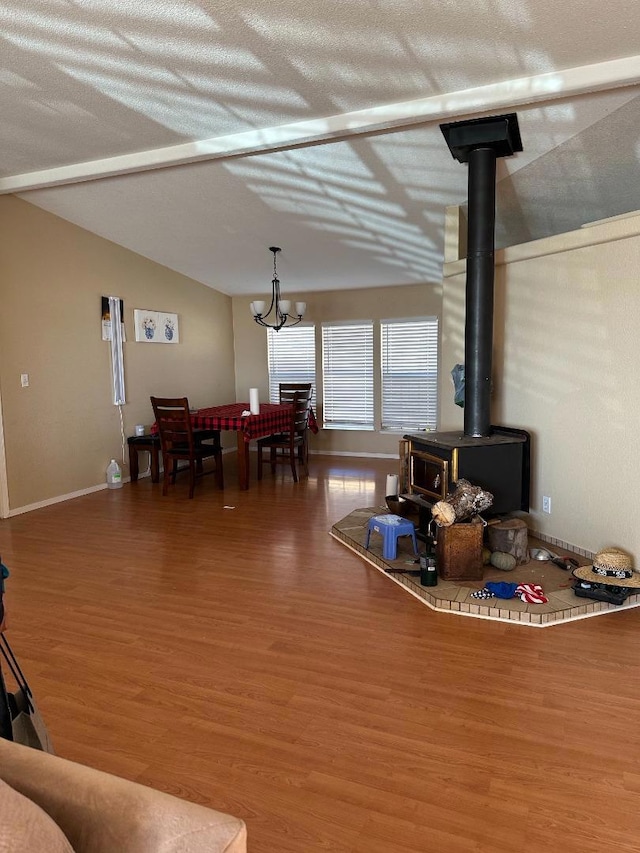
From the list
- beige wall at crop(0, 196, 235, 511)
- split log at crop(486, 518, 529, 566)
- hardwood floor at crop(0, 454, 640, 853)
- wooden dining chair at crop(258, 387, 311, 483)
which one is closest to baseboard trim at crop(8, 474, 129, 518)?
beige wall at crop(0, 196, 235, 511)

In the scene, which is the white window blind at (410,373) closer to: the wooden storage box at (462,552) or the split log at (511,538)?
the split log at (511,538)

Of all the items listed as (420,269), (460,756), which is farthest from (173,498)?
(460,756)

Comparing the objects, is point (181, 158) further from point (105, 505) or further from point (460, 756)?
point (460, 756)

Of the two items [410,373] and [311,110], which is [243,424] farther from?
[311,110]

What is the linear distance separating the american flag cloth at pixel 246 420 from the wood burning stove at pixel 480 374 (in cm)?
215

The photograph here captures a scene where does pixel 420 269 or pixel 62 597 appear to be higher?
pixel 420 269

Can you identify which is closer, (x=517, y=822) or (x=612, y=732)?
(x=517, y=822)

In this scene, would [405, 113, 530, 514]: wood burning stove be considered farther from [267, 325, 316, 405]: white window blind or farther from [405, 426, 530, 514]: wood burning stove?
[267, 325, 316, 405]: white window blind

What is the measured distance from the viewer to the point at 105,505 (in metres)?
5.30

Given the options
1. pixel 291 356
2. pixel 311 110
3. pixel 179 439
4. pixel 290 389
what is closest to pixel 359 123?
pixel 311 110

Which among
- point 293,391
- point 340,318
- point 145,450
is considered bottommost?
point 145,450

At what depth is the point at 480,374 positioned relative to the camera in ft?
12.7

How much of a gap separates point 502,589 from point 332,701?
1.26 meters

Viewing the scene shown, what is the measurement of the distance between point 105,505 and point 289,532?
199cm
